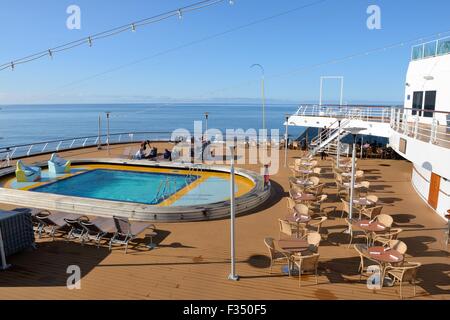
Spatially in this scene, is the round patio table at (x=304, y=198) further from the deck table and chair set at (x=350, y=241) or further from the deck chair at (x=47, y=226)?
the deck chair at (x=47, y=226)

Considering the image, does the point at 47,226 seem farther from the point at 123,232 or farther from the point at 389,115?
the point at 389,115

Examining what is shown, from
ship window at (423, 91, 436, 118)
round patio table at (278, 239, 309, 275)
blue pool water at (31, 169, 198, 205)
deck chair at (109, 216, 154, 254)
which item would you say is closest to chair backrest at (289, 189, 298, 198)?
round patio table at (278, 239, 309, 275)

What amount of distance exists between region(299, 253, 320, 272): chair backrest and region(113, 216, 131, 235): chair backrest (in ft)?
12.9

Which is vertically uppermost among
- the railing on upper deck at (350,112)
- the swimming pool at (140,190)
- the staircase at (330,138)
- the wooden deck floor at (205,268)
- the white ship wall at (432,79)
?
the white ship wall at (432,79)

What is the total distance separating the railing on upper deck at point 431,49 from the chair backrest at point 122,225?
12.9m

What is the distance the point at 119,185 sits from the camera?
1498 centimetres

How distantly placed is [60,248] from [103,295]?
97.9 inches

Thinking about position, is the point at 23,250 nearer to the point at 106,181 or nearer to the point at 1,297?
the point at 1,297

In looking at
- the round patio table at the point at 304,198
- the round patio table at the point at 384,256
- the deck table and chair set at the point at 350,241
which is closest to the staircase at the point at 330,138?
the deck table and chair set at the point at 350,241

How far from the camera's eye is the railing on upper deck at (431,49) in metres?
13.1

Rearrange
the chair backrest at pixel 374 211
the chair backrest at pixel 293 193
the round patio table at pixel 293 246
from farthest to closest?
the chair backrest at pixel 293 193, the chair backrest at pixel 374 211, the round patio table at pixel 293 246

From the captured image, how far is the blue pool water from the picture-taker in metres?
13.1

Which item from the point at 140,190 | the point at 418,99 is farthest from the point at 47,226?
the point at 418,99
